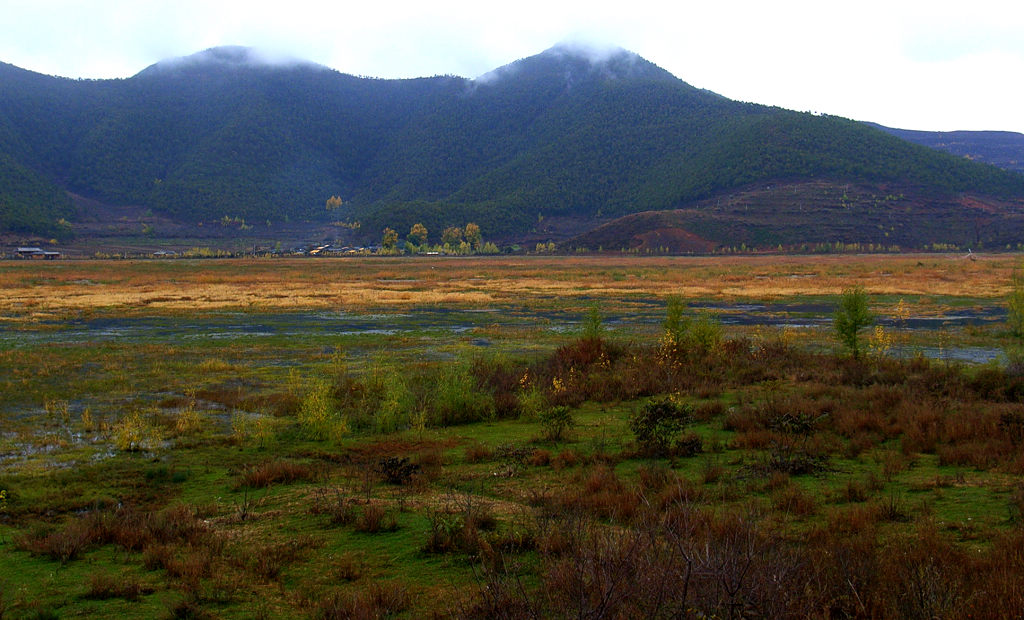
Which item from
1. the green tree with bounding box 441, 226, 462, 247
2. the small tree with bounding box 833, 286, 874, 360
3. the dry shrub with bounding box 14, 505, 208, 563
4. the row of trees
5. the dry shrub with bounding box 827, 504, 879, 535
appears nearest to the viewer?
the dry shrub with bounding box 827, 504, 879, 535

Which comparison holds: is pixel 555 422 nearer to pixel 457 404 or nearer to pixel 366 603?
pixel 457 404

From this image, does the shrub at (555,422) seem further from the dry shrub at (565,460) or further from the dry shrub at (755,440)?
the dry shrub at (755,440)

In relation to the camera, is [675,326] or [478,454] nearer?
[478,454]

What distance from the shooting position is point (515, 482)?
384 inches

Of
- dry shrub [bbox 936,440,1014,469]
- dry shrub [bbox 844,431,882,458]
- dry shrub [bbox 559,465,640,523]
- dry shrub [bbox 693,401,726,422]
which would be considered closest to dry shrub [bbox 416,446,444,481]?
dry shrub [bbox 559,465,640,523]

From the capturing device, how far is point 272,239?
182000 millimetres

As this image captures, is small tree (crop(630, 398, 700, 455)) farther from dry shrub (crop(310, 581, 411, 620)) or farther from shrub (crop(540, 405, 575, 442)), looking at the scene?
dry shrub (crop(310, 581, 411, 620))

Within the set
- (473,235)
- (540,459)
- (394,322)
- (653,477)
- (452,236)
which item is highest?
(473,235)

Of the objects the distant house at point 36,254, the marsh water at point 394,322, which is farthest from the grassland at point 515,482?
the distant house at point 36,254

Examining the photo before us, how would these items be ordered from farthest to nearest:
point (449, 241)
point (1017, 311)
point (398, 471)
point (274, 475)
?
point (449, 241) → point (1017, 311) → point (274, 475) → point (398, 471)

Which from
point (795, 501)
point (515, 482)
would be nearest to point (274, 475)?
point (515, 482)

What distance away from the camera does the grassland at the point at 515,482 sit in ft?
17.5

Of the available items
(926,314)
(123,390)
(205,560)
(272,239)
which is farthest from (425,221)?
(205,560)

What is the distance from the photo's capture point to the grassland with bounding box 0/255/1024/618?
5348 millimetres
